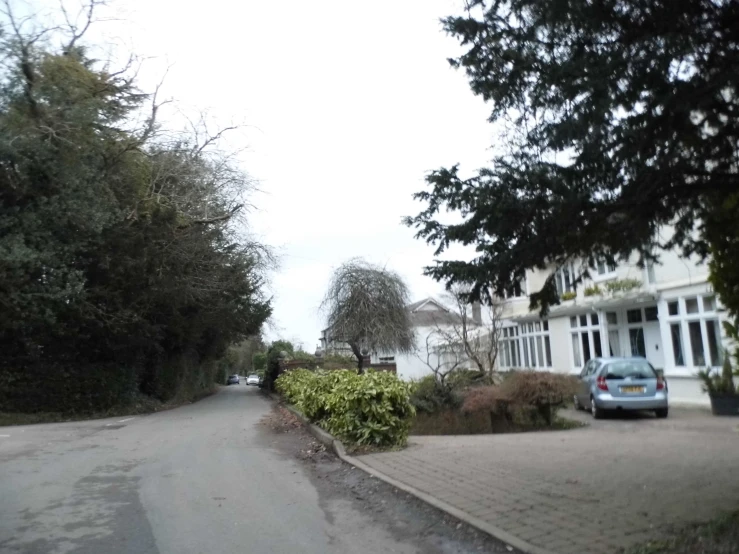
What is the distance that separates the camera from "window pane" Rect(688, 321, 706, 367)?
1949cm

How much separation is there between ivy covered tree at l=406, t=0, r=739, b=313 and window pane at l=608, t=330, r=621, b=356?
61.4 feet

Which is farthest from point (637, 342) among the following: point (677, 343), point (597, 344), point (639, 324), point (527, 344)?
point (527, 344)

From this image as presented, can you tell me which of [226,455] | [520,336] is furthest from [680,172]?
[520,336]

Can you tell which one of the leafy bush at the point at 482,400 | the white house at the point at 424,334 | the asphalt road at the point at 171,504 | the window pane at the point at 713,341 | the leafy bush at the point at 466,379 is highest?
the white house at the point at 424,334

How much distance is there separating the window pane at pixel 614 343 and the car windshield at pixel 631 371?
794 cm

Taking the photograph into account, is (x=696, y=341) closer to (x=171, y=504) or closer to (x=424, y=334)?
(x=171, y=504)

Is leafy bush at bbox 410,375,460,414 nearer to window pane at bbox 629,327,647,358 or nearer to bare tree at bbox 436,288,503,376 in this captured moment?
bare tree at bbox 436,288,503,376

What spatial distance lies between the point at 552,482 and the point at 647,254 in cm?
327

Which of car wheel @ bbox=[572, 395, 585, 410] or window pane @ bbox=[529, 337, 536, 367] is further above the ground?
window pane @ bbox=[529, 337, 536, 367]

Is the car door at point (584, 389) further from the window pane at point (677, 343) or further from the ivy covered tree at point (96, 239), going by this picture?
the ivy covered tree at point (96, 239)

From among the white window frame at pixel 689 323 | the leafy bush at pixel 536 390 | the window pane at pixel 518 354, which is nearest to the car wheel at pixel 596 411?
the leafy bush at pixel 536 390

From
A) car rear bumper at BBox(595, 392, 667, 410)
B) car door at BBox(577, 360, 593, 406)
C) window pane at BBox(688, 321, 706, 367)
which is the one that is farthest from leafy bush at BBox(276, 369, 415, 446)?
window pane at BBox(688, 321, 706, 367)

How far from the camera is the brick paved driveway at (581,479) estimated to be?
6.55 metres

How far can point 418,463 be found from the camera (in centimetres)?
1078
